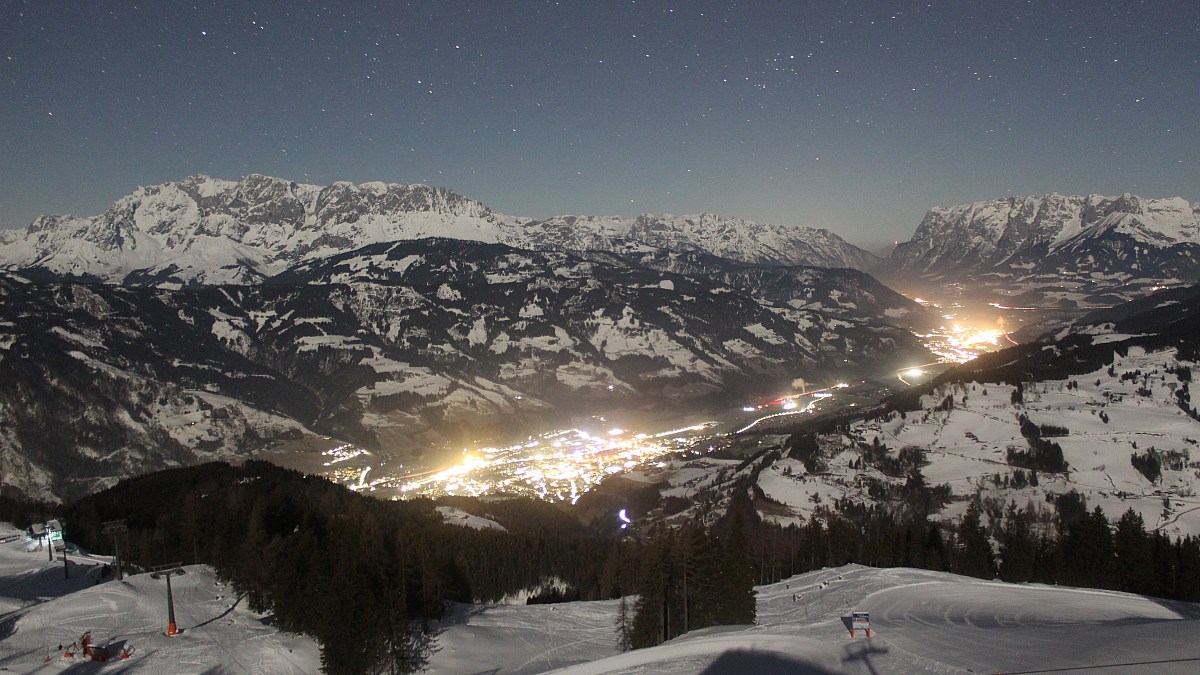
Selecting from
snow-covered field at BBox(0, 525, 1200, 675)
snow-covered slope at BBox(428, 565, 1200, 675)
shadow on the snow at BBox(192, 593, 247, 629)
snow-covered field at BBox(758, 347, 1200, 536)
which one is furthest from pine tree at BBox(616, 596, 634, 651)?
snow-covered field at BBox(758, 347, 1200, 536)

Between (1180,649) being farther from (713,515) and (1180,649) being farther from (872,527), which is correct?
(713,515)

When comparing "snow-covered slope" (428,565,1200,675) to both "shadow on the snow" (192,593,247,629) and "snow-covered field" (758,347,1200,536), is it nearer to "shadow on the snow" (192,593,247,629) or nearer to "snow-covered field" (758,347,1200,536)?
"shadow on the snow" (192,593,247,629)

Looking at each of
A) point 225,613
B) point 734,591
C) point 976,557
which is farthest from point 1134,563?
point 225,613

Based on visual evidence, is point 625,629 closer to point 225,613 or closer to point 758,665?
point 758,665

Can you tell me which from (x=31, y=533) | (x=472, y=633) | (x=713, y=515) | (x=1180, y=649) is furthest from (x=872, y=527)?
(x=31, y=533)

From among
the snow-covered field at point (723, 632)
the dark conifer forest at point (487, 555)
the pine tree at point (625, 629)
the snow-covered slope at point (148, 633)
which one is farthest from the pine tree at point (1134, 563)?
the snow-covered slope at point (148, 633)

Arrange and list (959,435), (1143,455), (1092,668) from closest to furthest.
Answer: (1092,668)
(1143,455)
(959,435)
